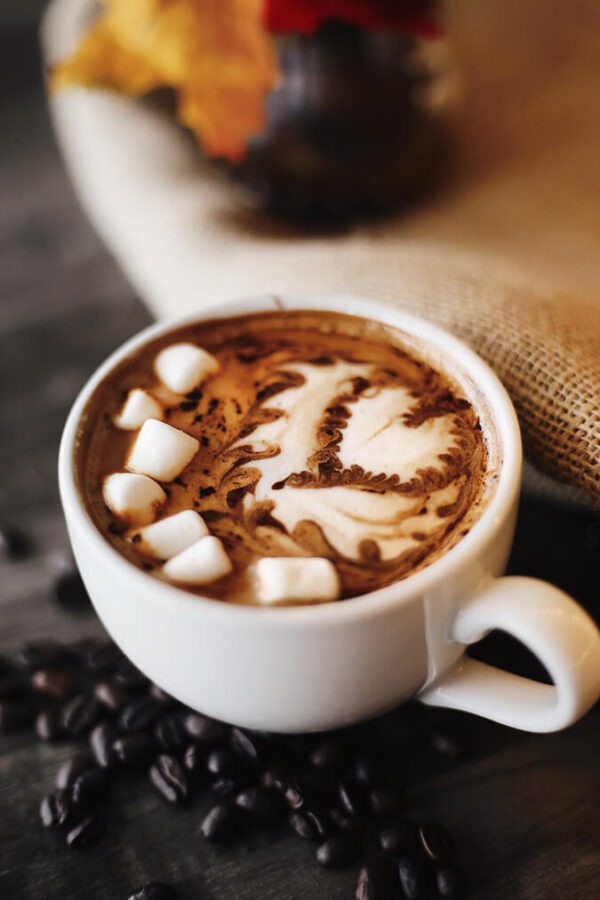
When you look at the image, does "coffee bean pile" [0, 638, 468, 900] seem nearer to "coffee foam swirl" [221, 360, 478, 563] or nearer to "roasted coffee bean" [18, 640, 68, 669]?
"roasted coffee bean" [18, 640, 68, 669]

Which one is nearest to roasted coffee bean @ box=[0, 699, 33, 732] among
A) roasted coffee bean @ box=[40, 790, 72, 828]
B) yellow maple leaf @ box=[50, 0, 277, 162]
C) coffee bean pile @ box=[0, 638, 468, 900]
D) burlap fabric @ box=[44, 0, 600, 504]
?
coffee bean pile @ box=[0, 638, 468, 900]

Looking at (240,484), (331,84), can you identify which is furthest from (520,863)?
(331,84)

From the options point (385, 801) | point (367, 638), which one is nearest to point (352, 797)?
point (385, 801)

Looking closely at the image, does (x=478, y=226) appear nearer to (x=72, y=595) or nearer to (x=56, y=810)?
(x=72, y=595)

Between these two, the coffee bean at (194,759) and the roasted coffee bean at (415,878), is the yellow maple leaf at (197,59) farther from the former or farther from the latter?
the roasted coffee bean at (415,878)

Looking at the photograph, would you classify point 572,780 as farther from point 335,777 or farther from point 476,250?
point 476,250
